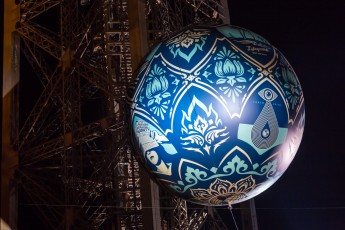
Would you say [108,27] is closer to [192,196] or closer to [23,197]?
[23,197]

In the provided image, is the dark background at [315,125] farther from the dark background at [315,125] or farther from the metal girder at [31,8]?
the metal girder at [31,8]

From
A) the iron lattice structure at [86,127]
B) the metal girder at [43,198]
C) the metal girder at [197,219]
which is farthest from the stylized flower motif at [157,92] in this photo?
the metal girder at [43,198]

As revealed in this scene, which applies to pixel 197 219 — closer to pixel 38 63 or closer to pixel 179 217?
pixel 179 217

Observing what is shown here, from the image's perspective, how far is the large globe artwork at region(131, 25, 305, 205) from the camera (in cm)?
218

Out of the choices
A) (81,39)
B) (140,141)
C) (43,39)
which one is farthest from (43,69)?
(140,141)

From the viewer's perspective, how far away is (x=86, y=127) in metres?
5.66

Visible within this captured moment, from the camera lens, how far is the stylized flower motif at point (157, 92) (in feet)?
7.34

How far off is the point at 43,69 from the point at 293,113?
5043 millimetres

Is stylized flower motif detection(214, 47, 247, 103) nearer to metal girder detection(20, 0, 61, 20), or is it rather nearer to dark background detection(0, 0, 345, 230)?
dark background detection(0, 0, 345, 230)

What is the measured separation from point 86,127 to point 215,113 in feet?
12.1

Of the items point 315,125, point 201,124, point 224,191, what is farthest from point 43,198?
point 201,124

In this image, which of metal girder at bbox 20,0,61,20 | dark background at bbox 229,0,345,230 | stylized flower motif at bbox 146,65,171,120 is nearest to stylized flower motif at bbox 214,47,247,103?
stylized flower motif at bbox 146,65,171,120

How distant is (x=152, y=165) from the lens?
238 cm

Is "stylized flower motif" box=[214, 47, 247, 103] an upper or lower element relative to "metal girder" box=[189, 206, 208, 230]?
upper
